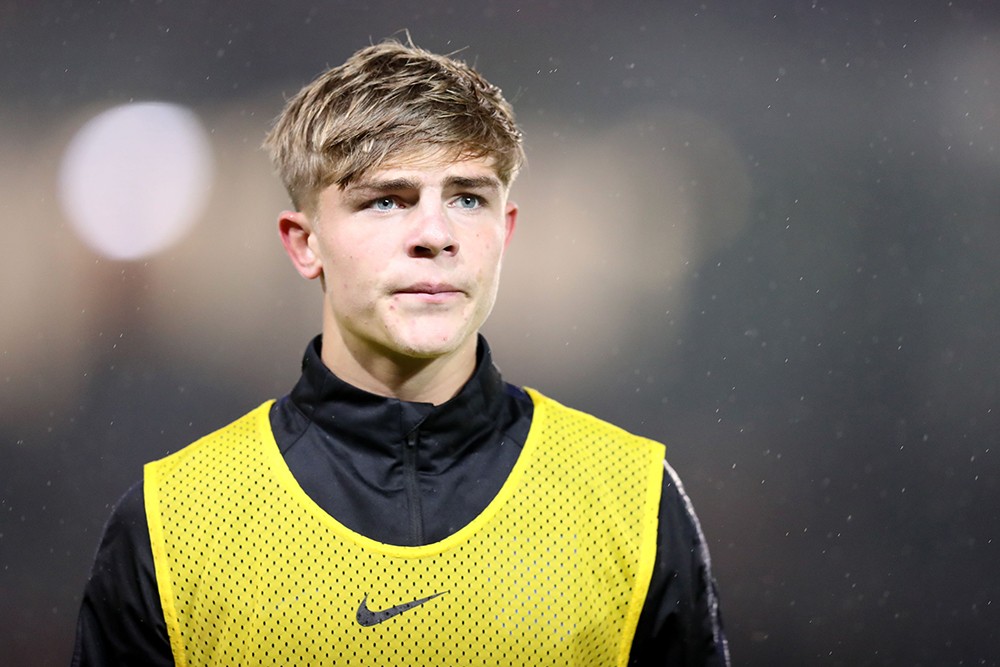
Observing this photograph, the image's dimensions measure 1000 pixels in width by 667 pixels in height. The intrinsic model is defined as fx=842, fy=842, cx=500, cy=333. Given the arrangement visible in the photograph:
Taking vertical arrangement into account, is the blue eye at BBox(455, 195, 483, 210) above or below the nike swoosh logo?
above

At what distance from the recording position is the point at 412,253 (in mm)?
1111

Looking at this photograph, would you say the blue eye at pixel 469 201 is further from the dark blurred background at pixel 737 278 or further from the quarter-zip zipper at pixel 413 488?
Result: the dark blurred background at pixel 737 278

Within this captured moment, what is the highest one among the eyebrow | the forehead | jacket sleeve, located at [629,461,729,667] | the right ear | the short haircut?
the short haircut

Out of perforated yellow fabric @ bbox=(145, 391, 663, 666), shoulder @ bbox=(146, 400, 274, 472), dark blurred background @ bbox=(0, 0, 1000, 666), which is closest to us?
perforated yellow fabric @ bbox=(145, 391, 663, 666)

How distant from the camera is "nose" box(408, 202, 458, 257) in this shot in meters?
1.10

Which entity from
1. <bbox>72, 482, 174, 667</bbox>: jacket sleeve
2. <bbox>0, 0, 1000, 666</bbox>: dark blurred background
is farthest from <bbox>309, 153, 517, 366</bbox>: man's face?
<bbox>0, 0, 1000, 666</bbox>: dark blurred background

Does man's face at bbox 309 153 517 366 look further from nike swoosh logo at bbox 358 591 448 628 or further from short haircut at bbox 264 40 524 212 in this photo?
nike swoosh logo at bbox 358 591 448 628

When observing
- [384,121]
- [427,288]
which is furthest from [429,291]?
[384,121]

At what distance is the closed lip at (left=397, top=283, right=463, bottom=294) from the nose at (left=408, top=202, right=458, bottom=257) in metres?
0.04

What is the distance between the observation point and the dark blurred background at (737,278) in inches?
78.6

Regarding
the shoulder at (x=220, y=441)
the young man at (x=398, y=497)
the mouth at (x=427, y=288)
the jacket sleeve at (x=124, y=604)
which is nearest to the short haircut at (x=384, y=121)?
the young man at (x=398, y=497)

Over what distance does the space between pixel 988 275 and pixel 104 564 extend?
1980 millimetres

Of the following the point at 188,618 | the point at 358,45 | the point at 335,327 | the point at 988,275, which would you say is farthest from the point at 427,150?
the point at 988,275

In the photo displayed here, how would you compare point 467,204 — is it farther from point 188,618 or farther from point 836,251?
point 836,251
